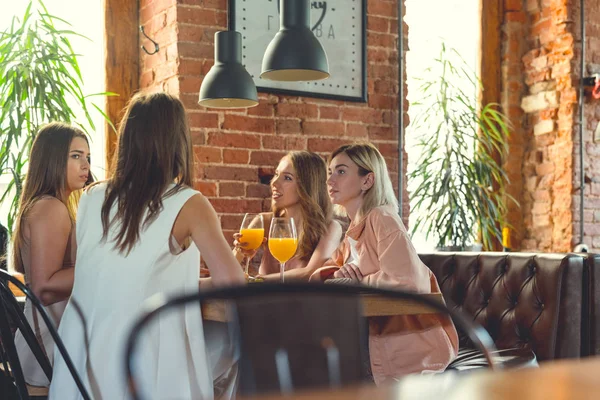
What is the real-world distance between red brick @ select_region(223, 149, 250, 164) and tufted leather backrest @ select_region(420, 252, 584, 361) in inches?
42.2

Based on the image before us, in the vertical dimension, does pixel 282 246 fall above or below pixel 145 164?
below

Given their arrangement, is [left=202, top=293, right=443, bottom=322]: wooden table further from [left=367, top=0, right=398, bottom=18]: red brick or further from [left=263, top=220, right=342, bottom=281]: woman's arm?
[left=367, top=0, right=398, bottom=18]: red brick

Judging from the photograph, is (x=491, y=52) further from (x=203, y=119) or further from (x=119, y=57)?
(x=119, y=57)

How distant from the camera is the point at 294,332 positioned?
0.90 metres

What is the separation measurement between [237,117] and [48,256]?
177cm

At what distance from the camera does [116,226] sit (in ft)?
6.38

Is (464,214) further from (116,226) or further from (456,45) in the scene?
(116,226)

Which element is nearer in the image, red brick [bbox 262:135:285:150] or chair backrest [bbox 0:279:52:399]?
chair backrest [bbox 0:279:52:399]

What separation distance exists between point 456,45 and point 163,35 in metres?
2.16

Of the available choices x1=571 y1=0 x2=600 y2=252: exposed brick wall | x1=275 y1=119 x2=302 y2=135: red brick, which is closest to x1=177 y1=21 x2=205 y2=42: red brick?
x1=275 y1=119 x2=302 y2=135: red brick

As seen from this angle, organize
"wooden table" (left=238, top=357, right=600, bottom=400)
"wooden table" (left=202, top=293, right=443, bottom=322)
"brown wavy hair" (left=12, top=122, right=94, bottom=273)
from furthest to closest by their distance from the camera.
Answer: "brown wavy hair" (left=12, top=122, right=94, bottom=273)
"wooden table" (left=202, top=293, right=443, bottom=322)
"wooden table" (left=238, top=357, right=600, bottom=400)

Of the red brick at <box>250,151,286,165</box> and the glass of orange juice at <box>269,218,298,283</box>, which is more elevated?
the red brick at <box>250,151,286,165</box>

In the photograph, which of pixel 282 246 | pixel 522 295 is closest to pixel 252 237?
pixel 282 246

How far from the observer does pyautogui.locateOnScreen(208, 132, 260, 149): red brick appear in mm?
3773
